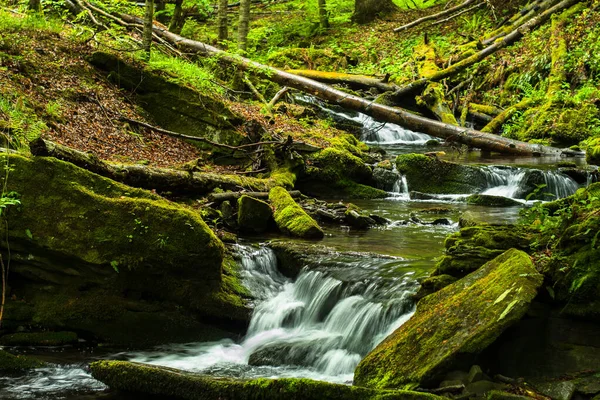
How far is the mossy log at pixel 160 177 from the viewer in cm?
707

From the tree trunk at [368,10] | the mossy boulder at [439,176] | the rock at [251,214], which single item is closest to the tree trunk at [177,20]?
the tree trunk at [368,10]

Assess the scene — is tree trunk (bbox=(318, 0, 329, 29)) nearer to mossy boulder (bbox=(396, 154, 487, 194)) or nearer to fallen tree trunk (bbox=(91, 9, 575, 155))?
fallen tree trunk (bbox=(91, 9, 575, 155))

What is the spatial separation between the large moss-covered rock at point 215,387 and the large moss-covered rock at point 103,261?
144 cm

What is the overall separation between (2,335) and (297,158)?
7.26 meters

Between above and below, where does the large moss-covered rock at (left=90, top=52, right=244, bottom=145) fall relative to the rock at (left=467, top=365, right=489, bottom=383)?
above

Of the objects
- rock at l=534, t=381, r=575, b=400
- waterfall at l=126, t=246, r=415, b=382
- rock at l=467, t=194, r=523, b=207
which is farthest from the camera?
rock at l=467, t=194, r=523, b=207

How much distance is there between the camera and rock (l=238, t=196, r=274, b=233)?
940 centimetres

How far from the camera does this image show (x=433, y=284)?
5961mm

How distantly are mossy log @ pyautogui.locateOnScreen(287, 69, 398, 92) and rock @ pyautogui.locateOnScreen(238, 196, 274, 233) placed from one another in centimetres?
1027

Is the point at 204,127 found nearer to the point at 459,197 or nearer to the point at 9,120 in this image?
the point at 9,120

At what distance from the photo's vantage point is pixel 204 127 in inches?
511

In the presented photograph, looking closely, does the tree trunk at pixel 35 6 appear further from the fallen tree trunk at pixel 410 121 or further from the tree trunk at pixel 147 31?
the fallen tree trunk at pixel 410 121

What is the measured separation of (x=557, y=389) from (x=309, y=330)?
10.7ft

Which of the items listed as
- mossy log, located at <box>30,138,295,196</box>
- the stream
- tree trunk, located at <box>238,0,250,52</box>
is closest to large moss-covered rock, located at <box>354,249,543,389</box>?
the stream
